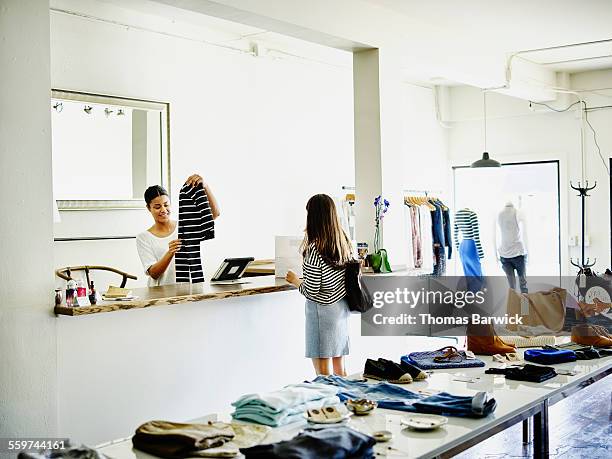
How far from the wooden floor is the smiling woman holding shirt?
202cm

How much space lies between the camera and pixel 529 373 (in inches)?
129

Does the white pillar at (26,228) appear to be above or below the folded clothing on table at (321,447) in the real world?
above

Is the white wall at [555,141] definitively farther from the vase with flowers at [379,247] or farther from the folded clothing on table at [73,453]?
the folded clothing on table at [73,453]

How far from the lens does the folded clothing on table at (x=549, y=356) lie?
142 inches

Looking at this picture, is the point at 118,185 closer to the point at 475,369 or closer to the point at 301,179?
the point at 301,179

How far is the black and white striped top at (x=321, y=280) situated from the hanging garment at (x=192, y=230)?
2.22ft

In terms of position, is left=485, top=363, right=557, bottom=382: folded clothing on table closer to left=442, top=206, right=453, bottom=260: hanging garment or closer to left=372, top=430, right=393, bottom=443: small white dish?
left=372, top=430, right=393, bottom=443: small white dish

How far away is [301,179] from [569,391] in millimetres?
4671

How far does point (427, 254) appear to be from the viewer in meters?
9.55

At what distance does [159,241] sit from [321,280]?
1.09 meters

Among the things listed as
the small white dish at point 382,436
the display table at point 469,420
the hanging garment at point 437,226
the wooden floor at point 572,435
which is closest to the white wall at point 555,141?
the hanging garment at point 437,226

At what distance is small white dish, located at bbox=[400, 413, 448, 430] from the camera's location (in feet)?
→ 8.29

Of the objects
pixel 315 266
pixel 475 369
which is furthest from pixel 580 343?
pixel 315 266

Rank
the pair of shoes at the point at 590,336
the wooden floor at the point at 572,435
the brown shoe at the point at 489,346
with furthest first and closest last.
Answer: the wooden floor at the point at 572,435 → the pair of shoes at the point at 590,336 → the brown shoe at the point at 489,346
